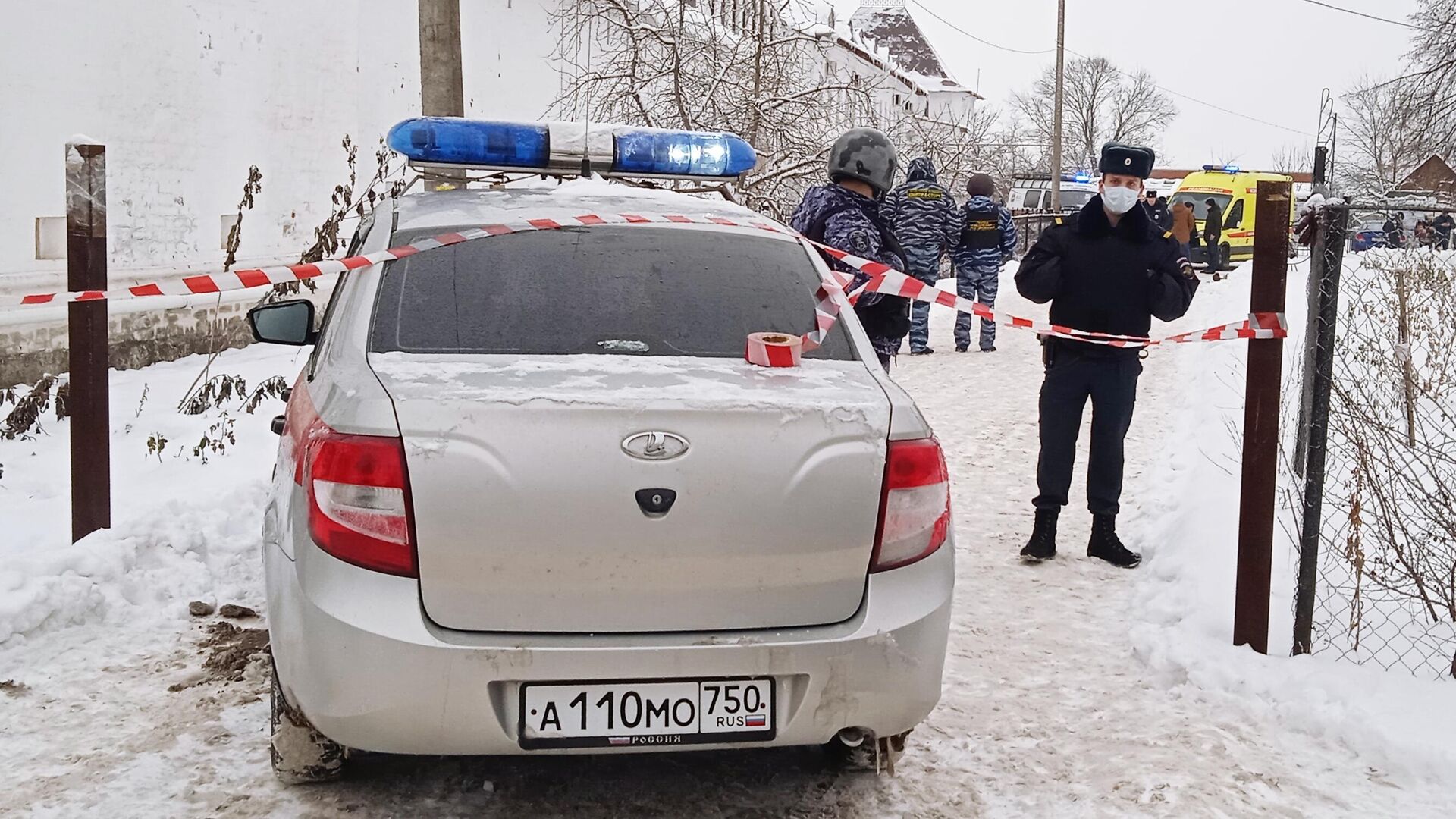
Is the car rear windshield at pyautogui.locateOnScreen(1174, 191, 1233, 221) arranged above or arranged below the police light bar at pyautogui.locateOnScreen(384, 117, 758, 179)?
above

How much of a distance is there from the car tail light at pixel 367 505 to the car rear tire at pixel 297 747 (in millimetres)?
553

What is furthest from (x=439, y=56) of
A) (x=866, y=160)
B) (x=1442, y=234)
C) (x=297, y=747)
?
(x=297, y=747)

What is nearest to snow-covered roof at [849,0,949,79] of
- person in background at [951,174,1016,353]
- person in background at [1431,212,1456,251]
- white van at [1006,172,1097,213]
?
white van at [1006,172,1097,213]

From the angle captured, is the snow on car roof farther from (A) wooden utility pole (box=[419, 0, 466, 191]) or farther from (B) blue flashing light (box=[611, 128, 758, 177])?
(A) wooden utility pole (box=[419, 0, 466, 191])

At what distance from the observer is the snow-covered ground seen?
130 inches

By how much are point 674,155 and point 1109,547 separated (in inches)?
102

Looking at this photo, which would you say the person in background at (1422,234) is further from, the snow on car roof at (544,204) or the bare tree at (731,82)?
the bare tree at (731,82)

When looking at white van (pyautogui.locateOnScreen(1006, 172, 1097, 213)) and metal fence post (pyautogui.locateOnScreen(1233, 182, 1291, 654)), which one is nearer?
metal fence post (pyautogui.locateOnScreen(1233, 182, 1291, 654))

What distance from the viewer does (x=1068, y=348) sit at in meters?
5.58

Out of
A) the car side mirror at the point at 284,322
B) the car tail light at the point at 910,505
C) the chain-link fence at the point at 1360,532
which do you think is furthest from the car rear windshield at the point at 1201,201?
the car tail light at the point at 910,505

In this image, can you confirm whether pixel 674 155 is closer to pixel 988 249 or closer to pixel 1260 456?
pixel 1260 456

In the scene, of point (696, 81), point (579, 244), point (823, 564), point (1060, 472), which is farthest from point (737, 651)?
point (696, 81)

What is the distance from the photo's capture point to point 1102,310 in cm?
547

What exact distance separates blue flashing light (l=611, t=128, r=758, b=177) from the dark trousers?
1.73 meters
